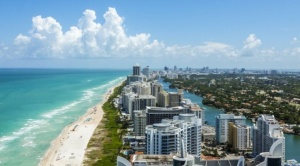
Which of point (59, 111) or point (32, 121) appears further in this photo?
point (59, 111)

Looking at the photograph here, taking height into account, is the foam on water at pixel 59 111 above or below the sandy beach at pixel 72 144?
above

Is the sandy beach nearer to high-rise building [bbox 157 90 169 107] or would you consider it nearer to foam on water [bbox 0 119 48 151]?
foam on water [bbox 0 119 48 151]

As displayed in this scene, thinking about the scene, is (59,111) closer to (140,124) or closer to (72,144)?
(72,144)

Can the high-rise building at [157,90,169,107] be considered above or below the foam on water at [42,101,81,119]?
above

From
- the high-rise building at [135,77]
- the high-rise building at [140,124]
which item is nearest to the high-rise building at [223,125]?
the high-rise building at [140,124]

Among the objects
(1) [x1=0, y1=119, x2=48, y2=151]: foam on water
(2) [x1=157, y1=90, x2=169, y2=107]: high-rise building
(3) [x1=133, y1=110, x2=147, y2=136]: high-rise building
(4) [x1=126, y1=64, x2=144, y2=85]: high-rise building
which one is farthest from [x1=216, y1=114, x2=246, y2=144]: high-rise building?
(4) [x1=126, y1=64, x2=144, y2=85]: high-rise building

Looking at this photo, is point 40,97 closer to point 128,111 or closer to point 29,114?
point 29,114

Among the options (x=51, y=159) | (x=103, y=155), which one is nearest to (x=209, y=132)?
(x=103, y=155)

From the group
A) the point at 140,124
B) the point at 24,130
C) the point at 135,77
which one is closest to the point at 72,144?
the point at 140,124

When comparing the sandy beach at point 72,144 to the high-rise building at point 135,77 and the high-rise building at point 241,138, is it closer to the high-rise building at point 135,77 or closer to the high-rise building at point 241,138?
the high-rise building at point 241,138
